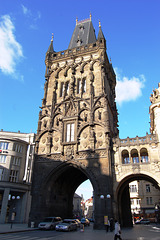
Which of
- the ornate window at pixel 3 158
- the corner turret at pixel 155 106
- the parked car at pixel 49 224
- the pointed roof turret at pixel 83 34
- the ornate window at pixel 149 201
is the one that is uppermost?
the pointed roof turret at pixel 83 34

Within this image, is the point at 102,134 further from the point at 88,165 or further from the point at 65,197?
the point at 65,197

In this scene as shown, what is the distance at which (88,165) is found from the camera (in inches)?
1021

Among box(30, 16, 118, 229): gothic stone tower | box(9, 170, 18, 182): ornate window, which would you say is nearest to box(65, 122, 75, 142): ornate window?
box(30, 16, 118, 229): gothic stone tower

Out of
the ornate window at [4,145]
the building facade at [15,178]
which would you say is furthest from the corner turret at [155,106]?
the ornate window at [4,145]

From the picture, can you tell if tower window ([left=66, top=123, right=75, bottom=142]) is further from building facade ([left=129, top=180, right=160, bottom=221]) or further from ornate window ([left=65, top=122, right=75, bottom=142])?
building facade ([left=129, top=180, right=160, bottom=221])

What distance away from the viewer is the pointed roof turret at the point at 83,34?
40.7 metres

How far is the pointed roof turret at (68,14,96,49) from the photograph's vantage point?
40666 millimetres

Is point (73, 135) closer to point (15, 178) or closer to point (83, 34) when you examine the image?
point (15, 178)

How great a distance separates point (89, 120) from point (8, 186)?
1802 cm

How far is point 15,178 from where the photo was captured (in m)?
35.7

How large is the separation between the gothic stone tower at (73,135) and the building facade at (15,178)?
882cm

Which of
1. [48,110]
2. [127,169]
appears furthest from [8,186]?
[127,169]

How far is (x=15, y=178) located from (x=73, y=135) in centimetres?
1521

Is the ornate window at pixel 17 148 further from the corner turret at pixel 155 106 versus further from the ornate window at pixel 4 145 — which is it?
the corner turret at pixel 155 106
